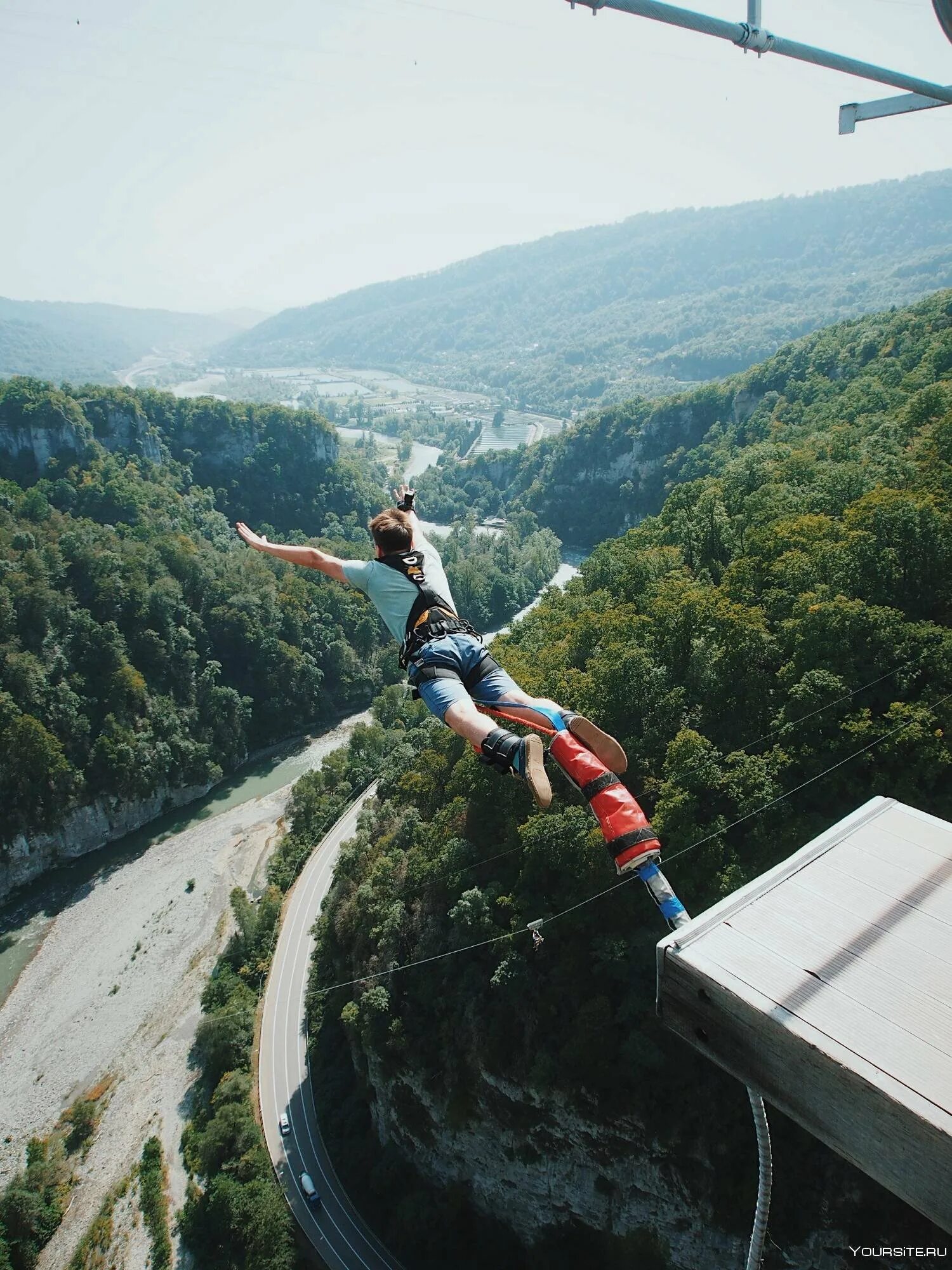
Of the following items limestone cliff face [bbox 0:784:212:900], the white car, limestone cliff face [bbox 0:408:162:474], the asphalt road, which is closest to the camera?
the asphalt road

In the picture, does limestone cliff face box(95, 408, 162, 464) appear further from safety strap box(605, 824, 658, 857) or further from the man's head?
safety strap box(605, 824, 658, 857)

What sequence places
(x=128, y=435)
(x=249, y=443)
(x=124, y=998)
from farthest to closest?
1. (x=249, y=443)
2. (x=128, y=435)
3. (x=124, y=998)

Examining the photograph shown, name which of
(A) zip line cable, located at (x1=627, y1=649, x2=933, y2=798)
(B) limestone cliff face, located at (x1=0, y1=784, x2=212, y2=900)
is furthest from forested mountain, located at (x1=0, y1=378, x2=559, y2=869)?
(A) zip line cable, located at (x1=627, y1=649, x2=933, y2=798)

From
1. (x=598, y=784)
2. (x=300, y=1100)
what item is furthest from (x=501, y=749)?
(x=300, y=1100)

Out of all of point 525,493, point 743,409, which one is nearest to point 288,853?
point 743,409

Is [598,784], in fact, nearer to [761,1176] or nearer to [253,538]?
[761,1176]
